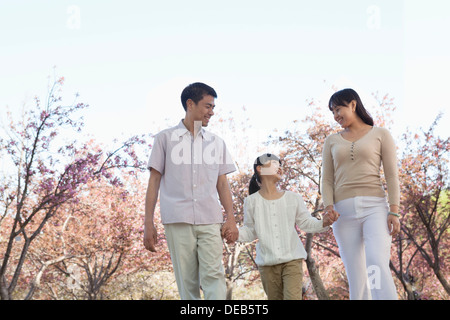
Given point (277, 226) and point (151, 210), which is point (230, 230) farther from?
point (151, 210)

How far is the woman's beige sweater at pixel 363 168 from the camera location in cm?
317

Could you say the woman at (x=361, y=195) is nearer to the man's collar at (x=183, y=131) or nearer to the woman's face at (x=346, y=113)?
the woman's face at (x=346, y=113)

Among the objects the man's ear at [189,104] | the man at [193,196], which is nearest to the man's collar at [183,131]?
the man at [193,196]

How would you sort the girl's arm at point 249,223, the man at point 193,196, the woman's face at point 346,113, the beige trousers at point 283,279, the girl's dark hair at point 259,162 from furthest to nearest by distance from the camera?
the girl's dark hair at point 259,162, the girl's arm at point 249,223, the woman's face at point 346,113, the beige trousers at point 283,279, the man at point 193,196

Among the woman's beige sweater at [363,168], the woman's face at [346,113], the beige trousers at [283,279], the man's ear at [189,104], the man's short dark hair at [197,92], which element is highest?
the man's short dark hair at [197,92]

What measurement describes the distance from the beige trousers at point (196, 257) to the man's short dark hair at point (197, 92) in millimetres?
855

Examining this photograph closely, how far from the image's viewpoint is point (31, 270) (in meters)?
12.5

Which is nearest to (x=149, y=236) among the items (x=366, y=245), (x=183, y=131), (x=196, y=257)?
(x=196, y=257)

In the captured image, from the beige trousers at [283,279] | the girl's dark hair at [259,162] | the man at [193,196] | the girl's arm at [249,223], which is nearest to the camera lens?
the man at [193,196]

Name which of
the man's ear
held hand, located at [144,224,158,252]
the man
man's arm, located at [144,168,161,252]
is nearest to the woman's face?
the man

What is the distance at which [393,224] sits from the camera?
10.0ft

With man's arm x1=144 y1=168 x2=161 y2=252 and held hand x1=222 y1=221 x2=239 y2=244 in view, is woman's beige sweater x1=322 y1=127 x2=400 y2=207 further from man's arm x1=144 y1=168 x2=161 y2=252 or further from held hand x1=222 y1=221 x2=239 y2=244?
man's arm x1=144 y1=168 x2=161 y2=252

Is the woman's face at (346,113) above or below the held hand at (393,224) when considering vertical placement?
above
